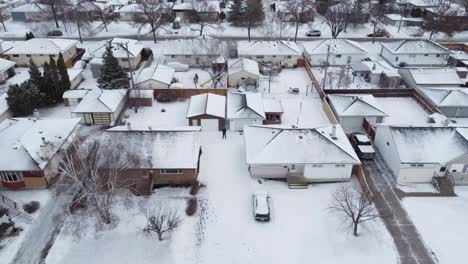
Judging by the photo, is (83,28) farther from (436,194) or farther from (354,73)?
(436,194)

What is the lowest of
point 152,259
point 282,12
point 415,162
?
point 152,259

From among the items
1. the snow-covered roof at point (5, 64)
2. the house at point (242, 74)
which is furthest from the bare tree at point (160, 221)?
the snow-covered roof at point (5, 64)

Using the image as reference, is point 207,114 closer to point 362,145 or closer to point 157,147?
point 157,147

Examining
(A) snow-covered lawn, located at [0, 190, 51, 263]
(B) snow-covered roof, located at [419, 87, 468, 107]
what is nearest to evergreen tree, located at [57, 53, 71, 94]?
(A) snow-covered lawn, located at [0, 190, 51, 263]

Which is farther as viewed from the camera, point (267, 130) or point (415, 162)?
point (267, 130)

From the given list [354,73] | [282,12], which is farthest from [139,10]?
[354,73]

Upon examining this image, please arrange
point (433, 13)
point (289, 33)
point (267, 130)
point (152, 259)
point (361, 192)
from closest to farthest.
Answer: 1. point (152, 259)
2. point (361, 192)
3. point (267, 130)
4. point (289, 33)
5. point (433, 13)

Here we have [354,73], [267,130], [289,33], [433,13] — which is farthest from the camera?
[433,13]
